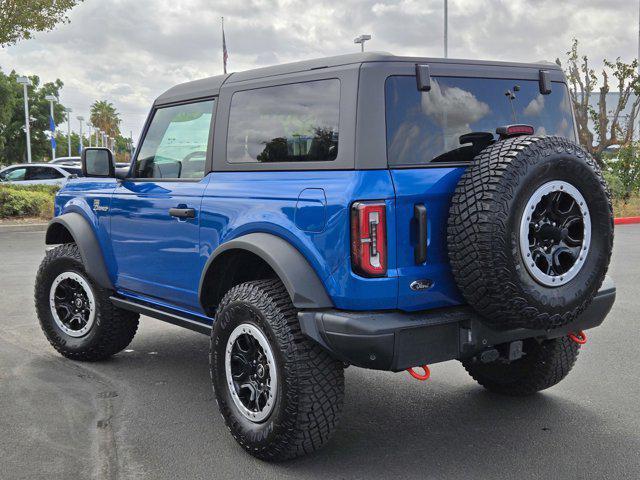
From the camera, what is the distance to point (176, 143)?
4.70 m

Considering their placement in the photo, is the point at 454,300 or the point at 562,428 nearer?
the point at 454,300

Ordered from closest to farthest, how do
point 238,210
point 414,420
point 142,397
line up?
point 238,210 → point 414,420 → point 142,397

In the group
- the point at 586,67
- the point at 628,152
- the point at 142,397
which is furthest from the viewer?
the point at 586,67

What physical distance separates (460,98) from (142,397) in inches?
105

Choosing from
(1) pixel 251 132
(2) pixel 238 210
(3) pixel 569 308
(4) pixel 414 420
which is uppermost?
(1) pixel 251 132

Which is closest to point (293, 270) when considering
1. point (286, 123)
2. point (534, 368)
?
point (286, 123)


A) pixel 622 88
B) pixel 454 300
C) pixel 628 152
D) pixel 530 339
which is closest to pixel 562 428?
pixel 530 339

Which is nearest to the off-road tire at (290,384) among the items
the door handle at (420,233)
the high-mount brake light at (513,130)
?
the door handle at (420,233)

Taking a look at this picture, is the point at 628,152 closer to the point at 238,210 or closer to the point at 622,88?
the point at 622,88

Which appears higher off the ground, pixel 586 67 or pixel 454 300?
pixel 586 67

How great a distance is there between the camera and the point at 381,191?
327 centimetres

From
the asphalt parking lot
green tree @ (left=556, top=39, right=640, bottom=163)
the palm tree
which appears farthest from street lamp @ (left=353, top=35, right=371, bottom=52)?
the palm tree

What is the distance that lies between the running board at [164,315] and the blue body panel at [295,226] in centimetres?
6

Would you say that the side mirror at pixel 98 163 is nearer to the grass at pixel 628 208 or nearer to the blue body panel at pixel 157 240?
the blue body panel at pixel 157 240
